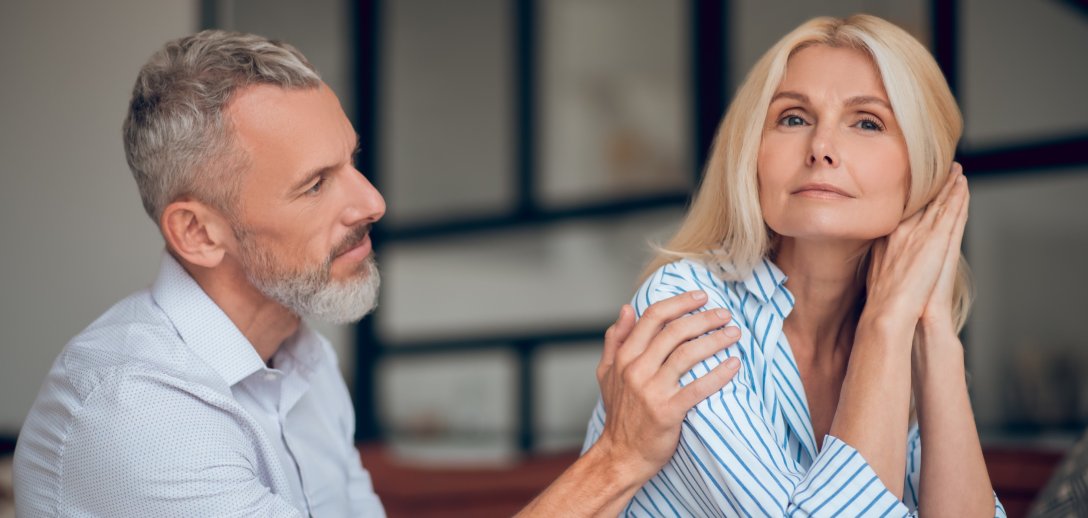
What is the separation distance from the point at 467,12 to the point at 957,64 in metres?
2.64

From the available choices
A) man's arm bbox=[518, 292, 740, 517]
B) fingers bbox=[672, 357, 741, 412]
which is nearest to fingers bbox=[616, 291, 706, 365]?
man's arm bbox=[518, 292, 740, 517]

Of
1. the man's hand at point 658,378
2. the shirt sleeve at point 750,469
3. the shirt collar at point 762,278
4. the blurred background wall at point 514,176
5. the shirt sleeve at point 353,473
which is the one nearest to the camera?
the shirt sleeve at point 750,469

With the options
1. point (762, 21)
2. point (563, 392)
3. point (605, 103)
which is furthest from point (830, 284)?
point (605, 103)

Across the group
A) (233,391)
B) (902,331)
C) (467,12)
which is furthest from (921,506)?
(467,12)

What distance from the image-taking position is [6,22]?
3.66m

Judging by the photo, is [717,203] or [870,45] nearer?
[870,45]

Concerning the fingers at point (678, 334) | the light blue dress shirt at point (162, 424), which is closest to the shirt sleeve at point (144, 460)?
the light blue dress shirt at point (162, 424)

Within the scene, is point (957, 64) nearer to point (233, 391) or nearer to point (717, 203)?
point (717, 203)

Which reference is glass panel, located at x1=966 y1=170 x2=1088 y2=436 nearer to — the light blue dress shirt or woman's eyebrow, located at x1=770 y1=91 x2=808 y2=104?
woman's eyebrow, located at x1=770 y1=91 x2=808 y2=104

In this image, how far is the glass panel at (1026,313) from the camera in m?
3.16

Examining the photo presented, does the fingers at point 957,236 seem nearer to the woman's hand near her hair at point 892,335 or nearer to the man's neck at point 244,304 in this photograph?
the woman's hand near her hair at point 892,335

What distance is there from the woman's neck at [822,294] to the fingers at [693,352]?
245 millimetres

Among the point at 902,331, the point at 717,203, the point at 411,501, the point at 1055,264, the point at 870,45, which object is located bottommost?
the point at 411,501

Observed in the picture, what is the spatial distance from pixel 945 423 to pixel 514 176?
3.26 m
